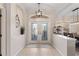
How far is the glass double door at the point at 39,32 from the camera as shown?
460cm

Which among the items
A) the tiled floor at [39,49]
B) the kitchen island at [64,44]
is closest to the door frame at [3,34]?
the tiled floor at [39,49]

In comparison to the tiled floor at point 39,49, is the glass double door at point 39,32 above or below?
above

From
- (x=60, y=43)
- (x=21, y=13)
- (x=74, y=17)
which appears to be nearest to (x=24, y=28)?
(x=21, y=13)

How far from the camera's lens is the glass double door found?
4.60 m

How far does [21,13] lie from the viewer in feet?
14.9

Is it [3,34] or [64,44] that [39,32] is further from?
[3,34]

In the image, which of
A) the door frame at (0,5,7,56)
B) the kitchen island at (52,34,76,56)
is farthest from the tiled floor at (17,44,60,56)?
the door frame at (0,5,7,56)

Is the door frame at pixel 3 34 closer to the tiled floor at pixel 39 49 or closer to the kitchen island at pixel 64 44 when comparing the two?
the tiled floor at pixel 39 49

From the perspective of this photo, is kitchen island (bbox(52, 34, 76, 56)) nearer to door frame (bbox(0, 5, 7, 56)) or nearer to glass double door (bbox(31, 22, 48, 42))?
glass double door (bbox(31, 22, 48, 42))

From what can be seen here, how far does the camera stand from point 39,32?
15.5ft

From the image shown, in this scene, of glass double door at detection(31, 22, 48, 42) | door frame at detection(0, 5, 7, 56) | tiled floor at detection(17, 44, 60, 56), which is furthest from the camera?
tiled floor at detection(17, 44, 60, 56)

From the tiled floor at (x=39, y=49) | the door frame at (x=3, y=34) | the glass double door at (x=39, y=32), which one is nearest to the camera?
the door frame at (x=3, y=34)

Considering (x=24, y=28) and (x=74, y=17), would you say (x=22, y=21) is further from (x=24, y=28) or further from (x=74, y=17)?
(x=74, y=17)

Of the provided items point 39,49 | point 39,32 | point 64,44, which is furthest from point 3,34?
point 64,44
